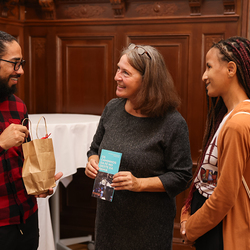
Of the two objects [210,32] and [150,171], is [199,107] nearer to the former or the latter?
[210,32]

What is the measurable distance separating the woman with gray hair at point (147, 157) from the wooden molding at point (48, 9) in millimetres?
2229

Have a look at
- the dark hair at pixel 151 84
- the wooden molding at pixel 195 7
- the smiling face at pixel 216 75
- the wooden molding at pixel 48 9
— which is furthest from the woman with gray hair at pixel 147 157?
the wooden molding at pixel 48 9

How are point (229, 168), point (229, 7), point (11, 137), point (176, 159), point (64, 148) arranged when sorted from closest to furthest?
point (229, 168)
point (11, 137)
point (176, 159)
point (64, 148)
point (229, 7)

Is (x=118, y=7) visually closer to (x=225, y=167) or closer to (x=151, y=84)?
(x=151, y=84)

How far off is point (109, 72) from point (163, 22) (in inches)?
31.1

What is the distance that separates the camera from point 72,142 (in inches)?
103

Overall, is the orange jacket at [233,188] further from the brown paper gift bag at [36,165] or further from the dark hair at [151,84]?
the brown paper gift bag at [36,165]

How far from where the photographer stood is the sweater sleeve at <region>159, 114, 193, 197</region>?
5.13 ft

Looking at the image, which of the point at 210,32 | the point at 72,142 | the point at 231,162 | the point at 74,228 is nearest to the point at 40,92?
the point at 72,142

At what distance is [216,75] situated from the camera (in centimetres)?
132

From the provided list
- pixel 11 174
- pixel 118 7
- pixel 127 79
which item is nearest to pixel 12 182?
pixel 11 174

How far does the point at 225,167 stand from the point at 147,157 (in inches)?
19.3

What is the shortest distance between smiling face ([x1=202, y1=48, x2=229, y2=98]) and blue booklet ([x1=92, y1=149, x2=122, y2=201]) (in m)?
0.52

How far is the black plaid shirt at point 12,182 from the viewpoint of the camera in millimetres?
1561
